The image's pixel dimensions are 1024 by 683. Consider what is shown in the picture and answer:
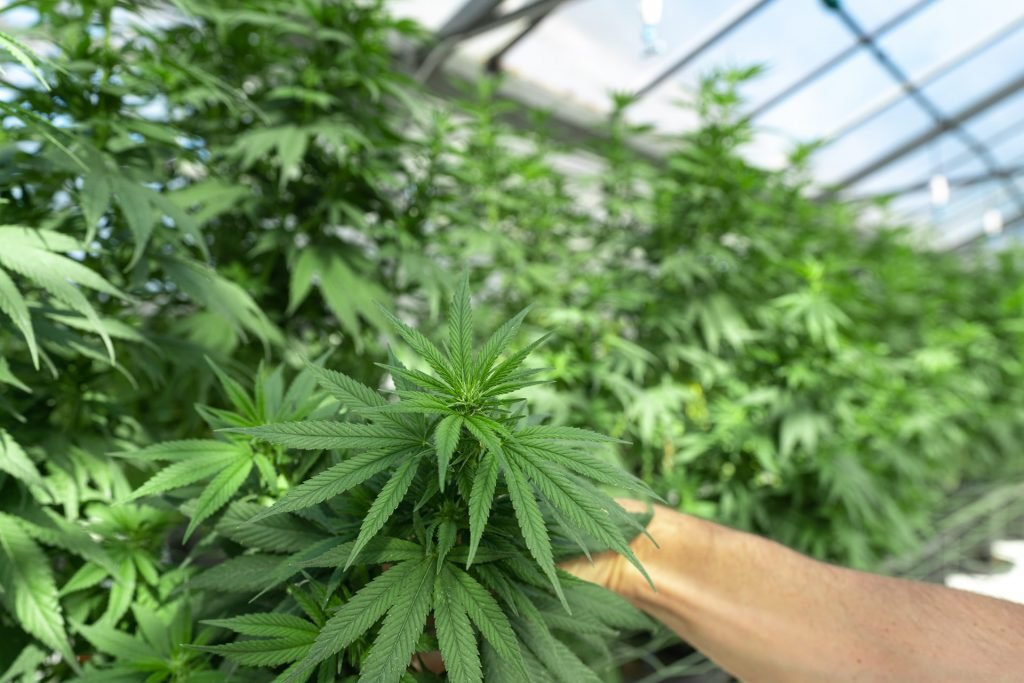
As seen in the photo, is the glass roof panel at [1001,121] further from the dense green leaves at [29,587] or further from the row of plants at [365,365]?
the dense green leaves at [29,587]

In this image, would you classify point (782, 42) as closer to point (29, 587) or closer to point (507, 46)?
point (507, 46)

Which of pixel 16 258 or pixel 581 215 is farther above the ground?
pixel 581 215

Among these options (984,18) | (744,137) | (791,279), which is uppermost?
(984,18)

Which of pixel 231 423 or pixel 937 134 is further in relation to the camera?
pixel 937 134

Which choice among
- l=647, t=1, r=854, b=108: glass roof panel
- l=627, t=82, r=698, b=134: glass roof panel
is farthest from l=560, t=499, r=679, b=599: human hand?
l=627, t=82, r=698, b=134: glass roof panel

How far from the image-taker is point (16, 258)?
523 millimetres

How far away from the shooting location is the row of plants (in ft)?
1.40

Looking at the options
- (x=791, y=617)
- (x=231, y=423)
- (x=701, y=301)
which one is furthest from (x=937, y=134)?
(x=231, y=423)

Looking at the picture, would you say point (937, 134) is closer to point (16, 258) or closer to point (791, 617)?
point (791, 617)

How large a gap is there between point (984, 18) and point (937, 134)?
1220 mm

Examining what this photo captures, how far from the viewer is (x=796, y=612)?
609 millimetres

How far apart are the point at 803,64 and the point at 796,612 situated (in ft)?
12.6

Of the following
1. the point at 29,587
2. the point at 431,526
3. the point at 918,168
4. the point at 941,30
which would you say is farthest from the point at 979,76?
the point at 29,587

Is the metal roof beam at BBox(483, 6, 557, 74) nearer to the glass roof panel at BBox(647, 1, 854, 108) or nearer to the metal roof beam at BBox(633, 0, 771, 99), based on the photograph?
the metal roof beam at BBox(633, 0, 771, 99)
